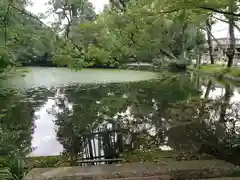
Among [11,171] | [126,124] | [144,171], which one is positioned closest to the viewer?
[144,171]

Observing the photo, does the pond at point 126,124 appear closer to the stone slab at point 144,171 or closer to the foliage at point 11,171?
the stone slab at point 144,171

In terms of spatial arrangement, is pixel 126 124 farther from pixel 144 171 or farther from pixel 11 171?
pixel 144 171

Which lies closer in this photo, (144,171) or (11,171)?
(144,171)

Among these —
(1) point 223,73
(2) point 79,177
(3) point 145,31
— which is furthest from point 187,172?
(1) point 223,73

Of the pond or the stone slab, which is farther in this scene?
the pond

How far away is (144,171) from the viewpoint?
10.1ft

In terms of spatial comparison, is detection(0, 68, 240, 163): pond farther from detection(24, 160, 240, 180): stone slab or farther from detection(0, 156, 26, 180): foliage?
detection(0, 156, 26, 180): foliage

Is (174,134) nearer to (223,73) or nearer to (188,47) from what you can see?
(223,73)

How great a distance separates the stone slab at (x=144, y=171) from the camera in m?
2.95

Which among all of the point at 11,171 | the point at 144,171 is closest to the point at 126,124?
the point at 11,171

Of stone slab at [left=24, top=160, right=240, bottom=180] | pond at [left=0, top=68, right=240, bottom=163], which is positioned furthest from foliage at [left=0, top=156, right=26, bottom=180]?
pond at [left=0, top=68, right=240, bottom=163]

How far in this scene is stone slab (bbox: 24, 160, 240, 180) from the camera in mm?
2947

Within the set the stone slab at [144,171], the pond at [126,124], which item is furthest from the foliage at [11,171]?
the pond at [126,124]

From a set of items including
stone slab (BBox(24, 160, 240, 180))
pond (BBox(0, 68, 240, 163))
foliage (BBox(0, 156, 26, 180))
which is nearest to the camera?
stone slab (BBox(24, 160, 240, 180))
